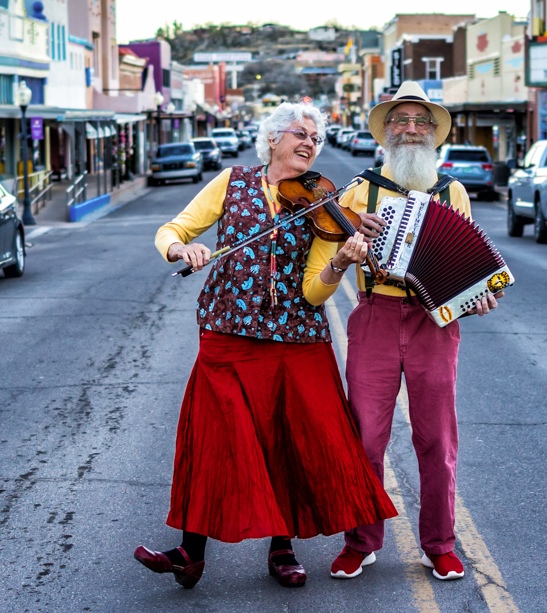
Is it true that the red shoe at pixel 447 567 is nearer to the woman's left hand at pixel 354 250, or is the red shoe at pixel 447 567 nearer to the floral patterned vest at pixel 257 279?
the floral patterned vest at pixel 257 279

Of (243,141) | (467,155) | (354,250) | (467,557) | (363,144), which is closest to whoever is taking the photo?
(354,250)

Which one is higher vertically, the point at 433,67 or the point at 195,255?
the point at 433,67

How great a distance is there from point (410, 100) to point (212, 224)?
3.12 ft

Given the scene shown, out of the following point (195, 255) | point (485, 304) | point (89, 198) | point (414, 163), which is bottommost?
point (89, 198)

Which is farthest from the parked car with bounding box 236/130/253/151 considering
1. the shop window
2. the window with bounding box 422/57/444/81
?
the shop window

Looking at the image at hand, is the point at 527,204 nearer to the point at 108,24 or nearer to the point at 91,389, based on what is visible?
the point at 91,389

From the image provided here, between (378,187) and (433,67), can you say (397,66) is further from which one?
(378,187)

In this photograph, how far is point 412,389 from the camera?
185 inches

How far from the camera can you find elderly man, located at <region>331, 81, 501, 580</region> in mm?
4648

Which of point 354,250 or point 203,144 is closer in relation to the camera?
point 354,250

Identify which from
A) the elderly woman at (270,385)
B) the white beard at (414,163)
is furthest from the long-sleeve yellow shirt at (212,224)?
the white beard at (414,163)

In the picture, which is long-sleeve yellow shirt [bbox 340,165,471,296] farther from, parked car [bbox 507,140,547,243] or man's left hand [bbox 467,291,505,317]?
parked car [bbox 507,140,547,243]

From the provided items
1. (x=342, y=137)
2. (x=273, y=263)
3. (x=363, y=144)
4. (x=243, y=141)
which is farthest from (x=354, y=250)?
(x=342, y=137)

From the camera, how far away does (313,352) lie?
15.0ft
